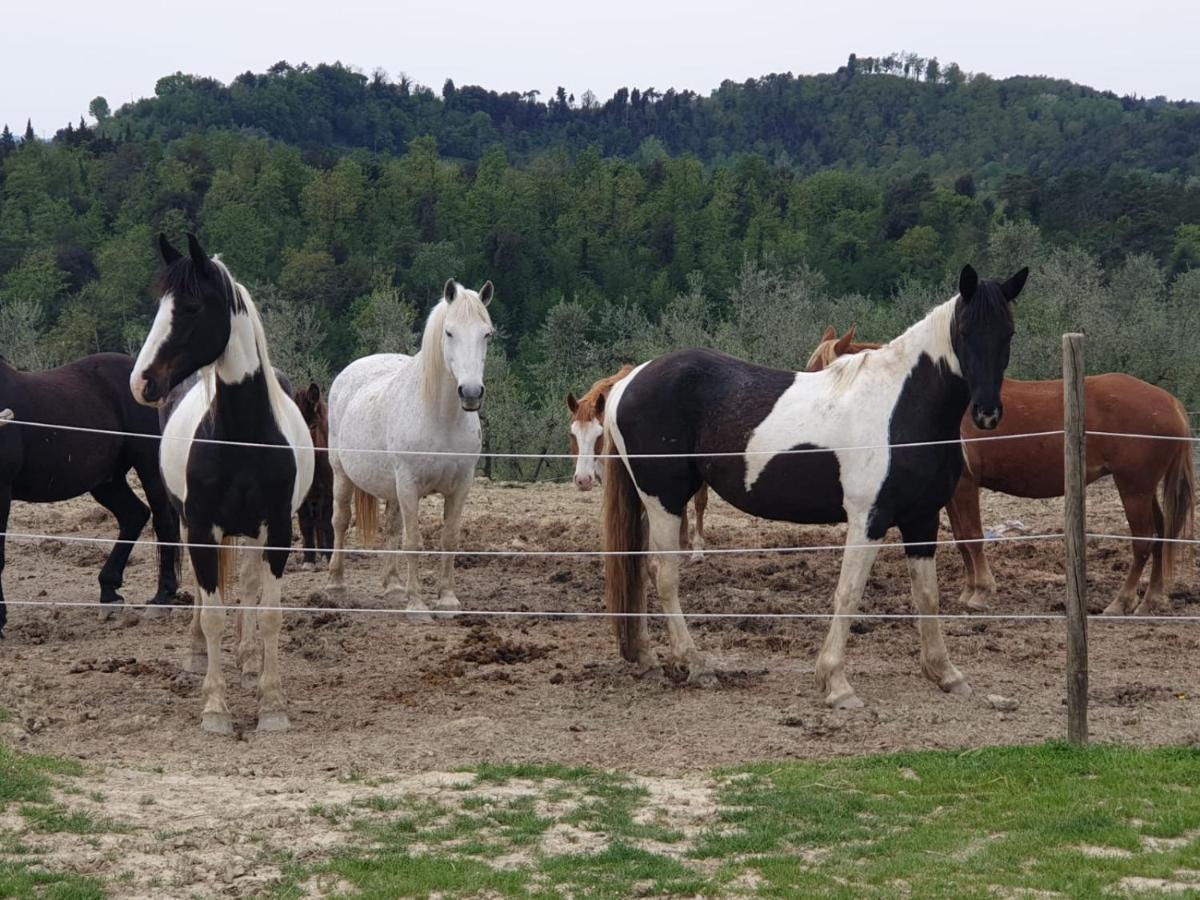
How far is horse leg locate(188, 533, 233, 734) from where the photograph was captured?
21.8 ft

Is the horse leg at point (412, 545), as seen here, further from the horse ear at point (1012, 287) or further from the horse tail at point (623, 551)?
the horse ear at point (1012, 287)

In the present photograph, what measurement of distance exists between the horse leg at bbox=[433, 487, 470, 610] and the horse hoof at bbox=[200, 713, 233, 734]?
3.07 meters

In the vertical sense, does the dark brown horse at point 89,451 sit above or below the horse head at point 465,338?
below

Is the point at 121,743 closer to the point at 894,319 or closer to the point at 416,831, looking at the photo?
the point at 416,831

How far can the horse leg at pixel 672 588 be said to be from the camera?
7512 mm

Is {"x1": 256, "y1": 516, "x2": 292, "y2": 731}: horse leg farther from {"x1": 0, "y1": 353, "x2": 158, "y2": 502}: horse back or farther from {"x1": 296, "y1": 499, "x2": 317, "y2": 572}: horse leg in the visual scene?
{"x1": 296, "y1": 499, "x2": 317, "y2": 572}: horse leg

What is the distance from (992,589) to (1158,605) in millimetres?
1201

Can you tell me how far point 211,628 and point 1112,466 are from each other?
6.55 meters

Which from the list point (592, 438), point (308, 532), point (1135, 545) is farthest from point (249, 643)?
point (1135, 545)

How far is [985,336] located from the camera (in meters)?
6.62

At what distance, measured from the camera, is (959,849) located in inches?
183

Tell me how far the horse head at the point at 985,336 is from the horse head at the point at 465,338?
11.7 ft

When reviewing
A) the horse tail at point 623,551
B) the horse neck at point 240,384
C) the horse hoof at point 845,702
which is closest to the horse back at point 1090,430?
the horse tail at point 623,551

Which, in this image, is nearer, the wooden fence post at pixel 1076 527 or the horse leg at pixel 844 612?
the wooden fence post at pixel 1076 527
